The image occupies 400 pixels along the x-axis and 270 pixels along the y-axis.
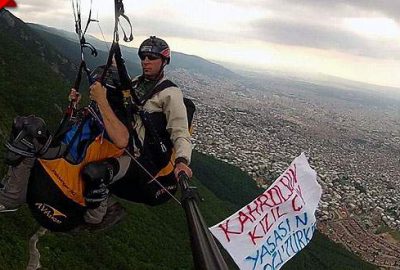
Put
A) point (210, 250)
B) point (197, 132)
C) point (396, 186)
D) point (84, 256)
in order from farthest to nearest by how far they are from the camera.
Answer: point (396, 186) < point (197, 132) < point (84, 256) < point (210, 250)

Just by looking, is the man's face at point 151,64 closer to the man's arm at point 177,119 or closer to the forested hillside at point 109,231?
the man's arm at point 177,119

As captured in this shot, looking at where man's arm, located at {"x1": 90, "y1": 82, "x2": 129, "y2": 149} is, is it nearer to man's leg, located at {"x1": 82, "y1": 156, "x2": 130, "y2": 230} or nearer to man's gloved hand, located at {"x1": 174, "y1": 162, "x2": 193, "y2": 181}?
man's leg, located at {"x1": 82, "y1": 156, "x2": 130, "y2": 230}

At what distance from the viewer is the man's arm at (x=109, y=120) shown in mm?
4680

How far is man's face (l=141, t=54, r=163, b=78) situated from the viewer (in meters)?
5.25

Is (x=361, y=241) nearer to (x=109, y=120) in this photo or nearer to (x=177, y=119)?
(x=177, y=119)

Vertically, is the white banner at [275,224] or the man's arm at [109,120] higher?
the man's arm at [109,120]

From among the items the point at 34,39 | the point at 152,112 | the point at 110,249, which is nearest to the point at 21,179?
the point at 152,112

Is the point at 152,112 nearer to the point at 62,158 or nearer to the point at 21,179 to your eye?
the point at 62,158

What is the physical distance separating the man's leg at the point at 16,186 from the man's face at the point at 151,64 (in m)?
1.58

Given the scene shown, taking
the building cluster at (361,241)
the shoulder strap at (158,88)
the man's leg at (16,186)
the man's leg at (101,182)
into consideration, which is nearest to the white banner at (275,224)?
the man's leg at (101,182)

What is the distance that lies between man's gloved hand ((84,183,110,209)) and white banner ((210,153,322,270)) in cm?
142

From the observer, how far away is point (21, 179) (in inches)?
205

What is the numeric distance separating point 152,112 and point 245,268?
2.26 metres

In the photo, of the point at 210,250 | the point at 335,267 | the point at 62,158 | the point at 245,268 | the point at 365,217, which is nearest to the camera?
the point at 210,250
